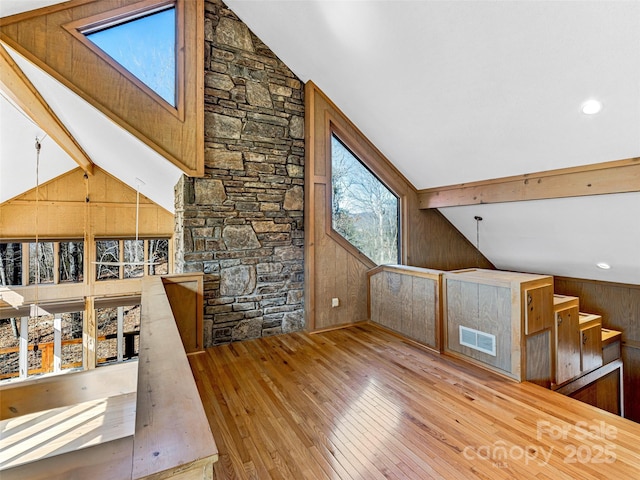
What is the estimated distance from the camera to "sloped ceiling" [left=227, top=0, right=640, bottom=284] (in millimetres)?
2197

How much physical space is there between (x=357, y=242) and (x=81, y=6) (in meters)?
3.78

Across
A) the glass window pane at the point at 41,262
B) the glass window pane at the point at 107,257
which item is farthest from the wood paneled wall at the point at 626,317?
the glass window pane at the point at 41,262

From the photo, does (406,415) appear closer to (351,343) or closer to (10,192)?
(351,343)

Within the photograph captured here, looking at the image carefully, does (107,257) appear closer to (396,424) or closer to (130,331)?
(130,331)

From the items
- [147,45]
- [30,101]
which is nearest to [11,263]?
[30,101]

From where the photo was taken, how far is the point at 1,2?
8.10 ft

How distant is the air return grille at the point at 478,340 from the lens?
114 inches

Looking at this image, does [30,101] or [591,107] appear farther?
[30,101]

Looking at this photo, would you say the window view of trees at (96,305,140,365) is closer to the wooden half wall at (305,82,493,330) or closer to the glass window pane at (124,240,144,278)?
the glass window pane at (124,240,144,278)

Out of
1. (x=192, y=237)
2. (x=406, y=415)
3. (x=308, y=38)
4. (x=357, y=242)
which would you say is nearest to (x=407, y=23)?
(x=308, y=38)

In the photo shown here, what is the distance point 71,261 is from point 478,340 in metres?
7.52

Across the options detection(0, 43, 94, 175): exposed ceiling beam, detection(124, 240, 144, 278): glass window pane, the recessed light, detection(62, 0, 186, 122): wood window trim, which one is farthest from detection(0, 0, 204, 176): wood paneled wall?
detection(124, 240, 144, 278): glass window pane

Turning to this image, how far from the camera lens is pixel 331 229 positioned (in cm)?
406

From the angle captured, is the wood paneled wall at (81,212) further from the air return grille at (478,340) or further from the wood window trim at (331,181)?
the air return grille at (478,340)
